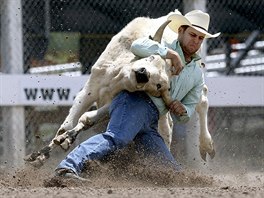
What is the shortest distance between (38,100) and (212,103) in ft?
6.66

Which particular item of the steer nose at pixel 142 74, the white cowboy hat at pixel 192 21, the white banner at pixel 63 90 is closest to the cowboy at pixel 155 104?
the white cowboy hat at pixel 192 21

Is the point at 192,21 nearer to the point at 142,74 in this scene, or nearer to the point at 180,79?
the point at 180,79

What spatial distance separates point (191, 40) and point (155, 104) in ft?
1.95

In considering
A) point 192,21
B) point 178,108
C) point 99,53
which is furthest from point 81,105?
point 99,53

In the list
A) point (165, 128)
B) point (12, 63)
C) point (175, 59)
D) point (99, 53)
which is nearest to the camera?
point (175, 59)

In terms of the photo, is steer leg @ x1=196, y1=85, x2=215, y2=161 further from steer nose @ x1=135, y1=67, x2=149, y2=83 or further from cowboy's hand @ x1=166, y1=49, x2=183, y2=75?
steer nose @ x1=135, y1=67, x2=149, y2=83

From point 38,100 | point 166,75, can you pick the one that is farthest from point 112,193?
point 38,100

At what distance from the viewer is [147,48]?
6.89 meters

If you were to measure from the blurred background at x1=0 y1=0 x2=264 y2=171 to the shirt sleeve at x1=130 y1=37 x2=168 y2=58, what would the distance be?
2905mm

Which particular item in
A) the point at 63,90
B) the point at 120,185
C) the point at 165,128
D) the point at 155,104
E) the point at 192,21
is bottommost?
the point at 63,90

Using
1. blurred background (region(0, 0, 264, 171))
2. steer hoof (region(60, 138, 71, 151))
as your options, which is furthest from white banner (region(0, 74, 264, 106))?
steer hoof (region(60, 138, 71, 151))

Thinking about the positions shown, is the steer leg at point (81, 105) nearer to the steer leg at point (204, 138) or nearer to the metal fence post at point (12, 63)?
the steer leg at point (204, 138)

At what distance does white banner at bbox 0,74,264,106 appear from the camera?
9578mm

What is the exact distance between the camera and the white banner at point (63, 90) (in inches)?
377
